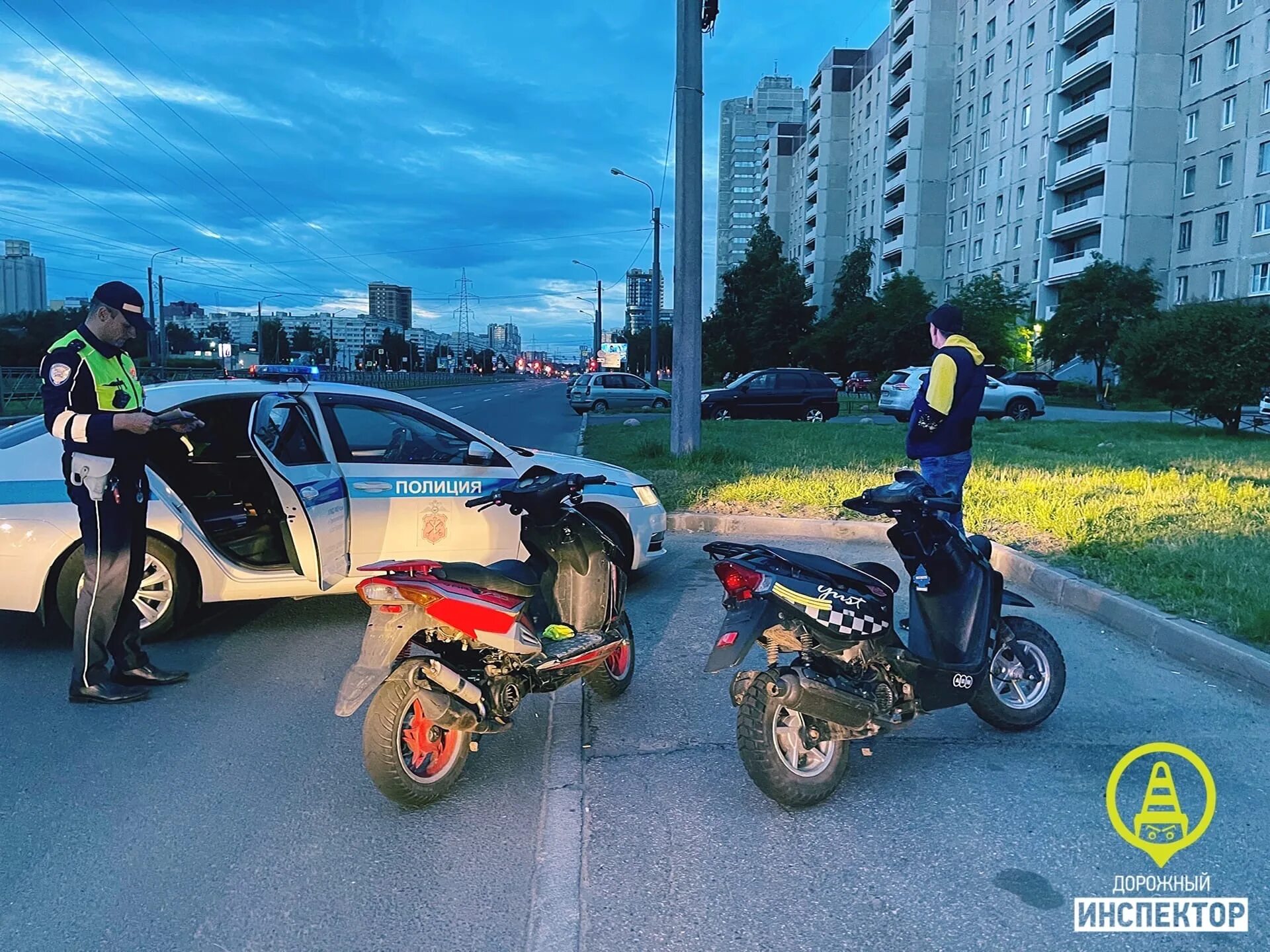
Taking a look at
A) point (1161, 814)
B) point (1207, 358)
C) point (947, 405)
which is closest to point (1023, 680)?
point (1161, 814)

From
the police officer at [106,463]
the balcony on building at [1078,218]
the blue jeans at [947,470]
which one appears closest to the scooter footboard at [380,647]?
the police officer at [106,463]

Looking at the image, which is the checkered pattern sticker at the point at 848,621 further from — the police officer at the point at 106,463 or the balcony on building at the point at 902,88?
the balcony on building at the point at 902,88

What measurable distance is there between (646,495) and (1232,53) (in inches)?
2065

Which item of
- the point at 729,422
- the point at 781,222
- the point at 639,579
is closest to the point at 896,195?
the point at 781,222

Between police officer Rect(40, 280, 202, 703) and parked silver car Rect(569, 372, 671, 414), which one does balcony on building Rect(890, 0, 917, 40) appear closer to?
parked silver car Rect(569, 372, 671, 414)

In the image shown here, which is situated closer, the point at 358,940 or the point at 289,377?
the point at 358,940

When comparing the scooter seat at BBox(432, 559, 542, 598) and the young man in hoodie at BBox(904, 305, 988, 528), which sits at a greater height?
the young man in hoodie at BBox(904, 305, 988, 528)

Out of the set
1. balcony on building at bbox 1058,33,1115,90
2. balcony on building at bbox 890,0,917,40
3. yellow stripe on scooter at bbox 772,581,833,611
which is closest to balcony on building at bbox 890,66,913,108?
balcony on building at bbox 890,0,917,40

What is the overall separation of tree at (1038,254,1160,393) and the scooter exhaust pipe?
137ft

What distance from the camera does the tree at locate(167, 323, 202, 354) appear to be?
9756 cm

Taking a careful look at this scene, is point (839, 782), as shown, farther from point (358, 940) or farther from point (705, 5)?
point (705, 5)

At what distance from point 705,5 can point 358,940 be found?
13.5m

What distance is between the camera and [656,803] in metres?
3.62

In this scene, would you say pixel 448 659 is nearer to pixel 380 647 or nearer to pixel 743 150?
pixel 380 647
